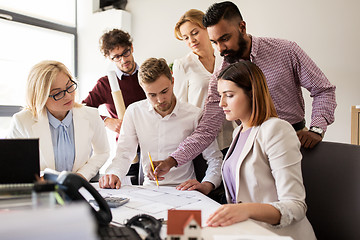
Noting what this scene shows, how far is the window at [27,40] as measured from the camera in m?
4.04

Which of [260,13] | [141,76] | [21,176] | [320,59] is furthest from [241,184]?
[260,13]

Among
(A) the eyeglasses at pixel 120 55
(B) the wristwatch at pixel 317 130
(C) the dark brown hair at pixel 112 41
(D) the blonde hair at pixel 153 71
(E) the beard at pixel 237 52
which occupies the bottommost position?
(B) the wristwatch at pixel 317 130

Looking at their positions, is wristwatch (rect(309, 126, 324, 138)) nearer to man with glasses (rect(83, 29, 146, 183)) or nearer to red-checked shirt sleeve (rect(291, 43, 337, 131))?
red-checked shirt sleeve (rect(291, 43, 337, 131))

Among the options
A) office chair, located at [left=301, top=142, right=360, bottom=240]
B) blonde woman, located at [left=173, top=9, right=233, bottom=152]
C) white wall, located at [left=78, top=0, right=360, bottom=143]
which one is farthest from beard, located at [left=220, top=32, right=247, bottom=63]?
white wall, located at [left=78, top=0, right=360, bottom=143]

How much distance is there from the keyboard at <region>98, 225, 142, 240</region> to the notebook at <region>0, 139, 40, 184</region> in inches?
8.9

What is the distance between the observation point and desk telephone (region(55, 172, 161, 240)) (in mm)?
798

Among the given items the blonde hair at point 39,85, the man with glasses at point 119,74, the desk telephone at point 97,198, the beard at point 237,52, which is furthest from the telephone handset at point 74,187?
the man with glasses at point 119,74

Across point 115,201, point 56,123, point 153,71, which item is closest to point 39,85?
point 56,123

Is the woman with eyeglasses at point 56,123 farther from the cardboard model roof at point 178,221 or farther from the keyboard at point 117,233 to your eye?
the cardboard model roof at point 178,221

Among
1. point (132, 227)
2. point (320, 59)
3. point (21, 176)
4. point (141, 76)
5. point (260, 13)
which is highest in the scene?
point (260, 13)

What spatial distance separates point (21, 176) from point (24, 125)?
1.02 m

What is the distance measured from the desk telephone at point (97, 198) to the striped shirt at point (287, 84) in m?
0.85

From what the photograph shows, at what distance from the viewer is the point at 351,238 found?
1.20 metres

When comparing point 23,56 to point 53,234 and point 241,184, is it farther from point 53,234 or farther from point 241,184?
A: point 53,234
